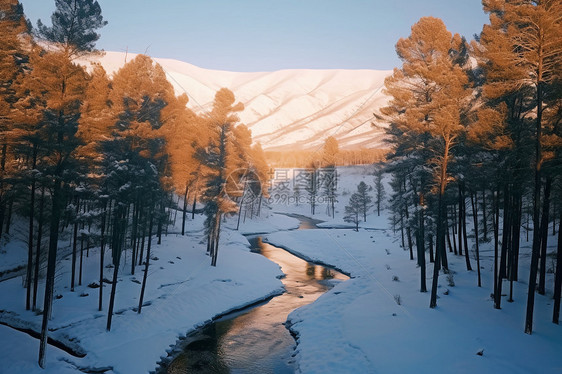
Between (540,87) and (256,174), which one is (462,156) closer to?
(540,87)

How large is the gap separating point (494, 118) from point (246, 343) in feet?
53.9

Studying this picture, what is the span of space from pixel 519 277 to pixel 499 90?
13808 millimetres

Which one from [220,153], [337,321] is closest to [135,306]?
[337,321]

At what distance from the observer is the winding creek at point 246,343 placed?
46.5ft

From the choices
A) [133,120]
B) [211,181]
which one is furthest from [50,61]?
[211,181]

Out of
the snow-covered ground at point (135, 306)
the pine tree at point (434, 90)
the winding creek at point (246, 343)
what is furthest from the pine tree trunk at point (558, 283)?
the snow-covered ground at point (135, 306)

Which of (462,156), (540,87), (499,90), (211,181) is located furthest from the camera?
(211,181)

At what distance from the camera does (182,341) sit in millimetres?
16703

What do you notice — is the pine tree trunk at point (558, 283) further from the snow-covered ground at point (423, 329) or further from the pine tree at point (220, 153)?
the pine tree at point (220, 153)

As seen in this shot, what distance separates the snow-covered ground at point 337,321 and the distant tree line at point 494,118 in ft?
4.05

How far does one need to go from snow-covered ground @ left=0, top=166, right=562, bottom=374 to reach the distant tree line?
1.23m

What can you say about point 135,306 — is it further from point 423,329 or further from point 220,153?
point 423,329

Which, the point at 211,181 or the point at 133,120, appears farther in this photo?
the point at 211,181

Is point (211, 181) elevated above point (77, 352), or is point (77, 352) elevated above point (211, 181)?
point (211, 181)
